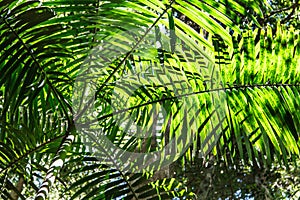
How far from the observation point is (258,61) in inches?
46.7

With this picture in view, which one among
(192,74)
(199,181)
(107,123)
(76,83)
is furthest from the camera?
(199,181)

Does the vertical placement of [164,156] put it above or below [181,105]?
below

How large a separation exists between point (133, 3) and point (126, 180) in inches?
18.1

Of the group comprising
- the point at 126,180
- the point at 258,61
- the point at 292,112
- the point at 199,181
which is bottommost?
the point at 126,180

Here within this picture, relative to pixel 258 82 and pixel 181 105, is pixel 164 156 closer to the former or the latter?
pixel 181 105

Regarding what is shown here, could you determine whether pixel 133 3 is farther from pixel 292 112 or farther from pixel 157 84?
pixel 292 112

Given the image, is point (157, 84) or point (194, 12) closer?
point (194, 12)

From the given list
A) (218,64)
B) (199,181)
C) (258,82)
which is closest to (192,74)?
(218,64)

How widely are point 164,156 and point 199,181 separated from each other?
10.8ft

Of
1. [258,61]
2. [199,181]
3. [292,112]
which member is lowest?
[292,112]

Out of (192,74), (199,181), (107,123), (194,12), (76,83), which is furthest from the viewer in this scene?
(199,181)

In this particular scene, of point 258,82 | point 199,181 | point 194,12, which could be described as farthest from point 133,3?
point 199,181

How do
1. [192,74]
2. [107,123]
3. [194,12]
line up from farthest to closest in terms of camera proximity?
1. [107,123]
2. [192,74]
3. [194,12]

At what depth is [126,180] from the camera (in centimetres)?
121
